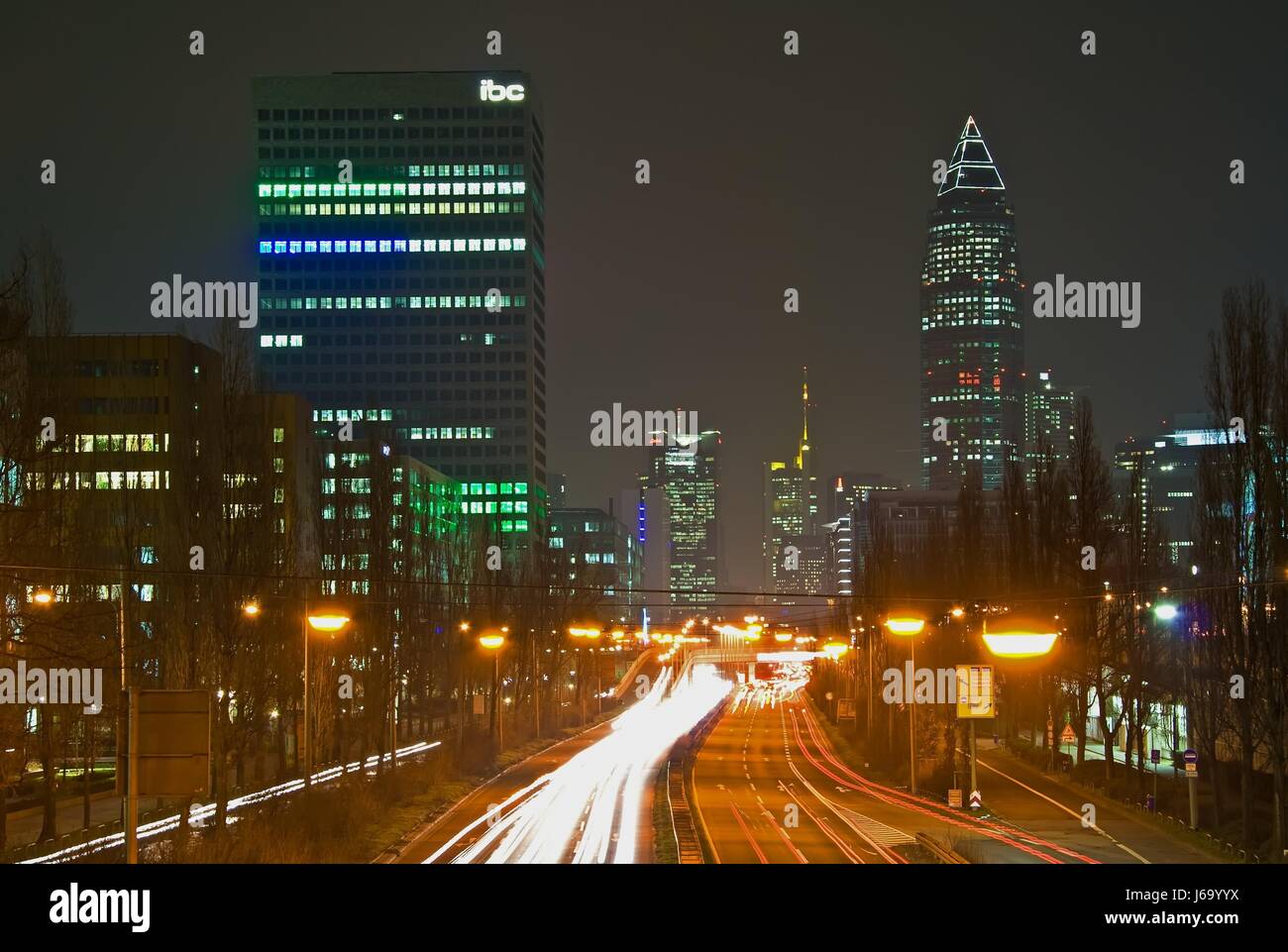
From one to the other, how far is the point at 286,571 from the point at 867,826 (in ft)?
60.9

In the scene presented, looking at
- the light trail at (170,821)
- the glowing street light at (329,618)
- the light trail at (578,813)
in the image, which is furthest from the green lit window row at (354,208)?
the glowing street light at (329,618)

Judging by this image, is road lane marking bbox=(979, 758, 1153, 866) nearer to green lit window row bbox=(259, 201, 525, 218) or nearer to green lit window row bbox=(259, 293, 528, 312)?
green lit window row bbox=(259, 293, 528, 312)

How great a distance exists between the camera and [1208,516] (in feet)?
126

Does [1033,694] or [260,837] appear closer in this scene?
[260,837]

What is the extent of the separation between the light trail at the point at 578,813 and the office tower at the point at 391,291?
115 meters

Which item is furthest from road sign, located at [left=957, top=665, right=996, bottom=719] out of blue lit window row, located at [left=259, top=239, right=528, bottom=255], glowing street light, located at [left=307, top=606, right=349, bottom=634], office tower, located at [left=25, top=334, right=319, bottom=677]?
blue lit window row, located at [left=259, top=239, right=528, bottom=255]

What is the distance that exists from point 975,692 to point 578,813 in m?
13.4

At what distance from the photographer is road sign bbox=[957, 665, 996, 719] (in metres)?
44.1

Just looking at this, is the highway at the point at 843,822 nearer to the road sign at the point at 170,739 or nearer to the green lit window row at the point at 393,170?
the road sign at the point at 170,739

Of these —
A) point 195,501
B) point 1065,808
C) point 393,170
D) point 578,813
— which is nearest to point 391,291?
point 393,170

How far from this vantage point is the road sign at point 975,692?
1735 inches

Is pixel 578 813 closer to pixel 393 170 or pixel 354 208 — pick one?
pixel 393 170
